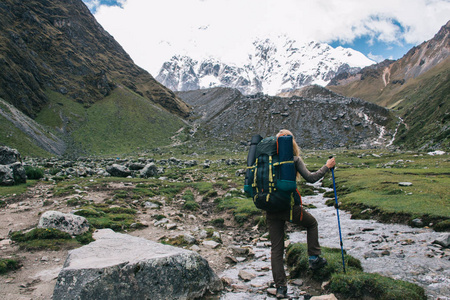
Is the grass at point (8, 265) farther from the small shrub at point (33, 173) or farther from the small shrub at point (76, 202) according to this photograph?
the small shrub at point (33, 173)

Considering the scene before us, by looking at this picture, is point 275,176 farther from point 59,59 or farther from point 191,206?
point 59,59

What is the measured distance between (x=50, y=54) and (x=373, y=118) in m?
170

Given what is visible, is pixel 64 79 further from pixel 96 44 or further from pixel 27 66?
pixel 96 44

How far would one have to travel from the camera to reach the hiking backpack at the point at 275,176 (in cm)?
632

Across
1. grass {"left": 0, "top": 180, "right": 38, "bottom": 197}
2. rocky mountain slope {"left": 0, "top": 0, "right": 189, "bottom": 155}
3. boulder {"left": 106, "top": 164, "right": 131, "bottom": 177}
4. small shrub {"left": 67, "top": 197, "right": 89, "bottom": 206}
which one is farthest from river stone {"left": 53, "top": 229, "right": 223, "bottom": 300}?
rocky mountain slope {"left": 0, "top": 0, "right": 189, "bottom": 155}

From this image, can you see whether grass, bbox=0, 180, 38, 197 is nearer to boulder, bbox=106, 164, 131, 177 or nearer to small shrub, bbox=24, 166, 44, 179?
small shrub, bbox=24, 166, 44, 179

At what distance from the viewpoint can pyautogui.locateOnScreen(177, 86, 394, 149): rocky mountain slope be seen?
110 metres

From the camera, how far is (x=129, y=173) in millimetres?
33125

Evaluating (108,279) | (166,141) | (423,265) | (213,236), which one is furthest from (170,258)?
(166,141)

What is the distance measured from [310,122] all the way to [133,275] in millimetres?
126596

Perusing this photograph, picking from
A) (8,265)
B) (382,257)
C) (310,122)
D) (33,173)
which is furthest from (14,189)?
(310,122)

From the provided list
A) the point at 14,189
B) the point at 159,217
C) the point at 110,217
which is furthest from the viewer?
the point at 14,189

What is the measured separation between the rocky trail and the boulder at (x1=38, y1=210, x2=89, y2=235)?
1.42 m

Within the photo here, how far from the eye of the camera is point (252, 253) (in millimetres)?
10312
